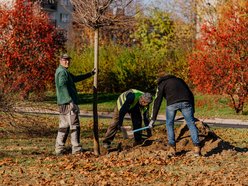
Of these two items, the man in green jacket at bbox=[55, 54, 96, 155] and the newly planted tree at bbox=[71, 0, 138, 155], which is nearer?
the man in green jacket at bbox=[55, 54, 96, 155]

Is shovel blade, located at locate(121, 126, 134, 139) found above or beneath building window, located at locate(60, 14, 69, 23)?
beneath

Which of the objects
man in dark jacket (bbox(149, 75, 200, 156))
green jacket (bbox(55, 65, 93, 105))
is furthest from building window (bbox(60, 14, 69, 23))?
man in dark jacket (bbox(149, 75, 200, 156))

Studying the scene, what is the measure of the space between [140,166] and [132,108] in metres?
2.33

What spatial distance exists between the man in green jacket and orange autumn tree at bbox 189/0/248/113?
50.1ft

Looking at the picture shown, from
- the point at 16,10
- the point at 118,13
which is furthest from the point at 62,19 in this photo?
the point at 118,13

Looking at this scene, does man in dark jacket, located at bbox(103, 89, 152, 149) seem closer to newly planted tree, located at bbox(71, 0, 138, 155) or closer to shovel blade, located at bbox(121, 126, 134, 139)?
shovel blade, located at bbox(121, 126, 134, 139)

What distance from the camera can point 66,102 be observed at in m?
11.8

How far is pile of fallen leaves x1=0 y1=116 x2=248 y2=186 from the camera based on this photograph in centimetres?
949

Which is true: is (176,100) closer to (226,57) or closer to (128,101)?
(128,101)

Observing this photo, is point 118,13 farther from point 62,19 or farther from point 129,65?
point 62,19

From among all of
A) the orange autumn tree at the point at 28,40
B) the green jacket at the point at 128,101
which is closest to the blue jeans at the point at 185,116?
the green jacket at the point at 128,101

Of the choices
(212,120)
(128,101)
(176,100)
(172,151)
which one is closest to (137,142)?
(128,101)

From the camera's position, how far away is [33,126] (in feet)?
54.9

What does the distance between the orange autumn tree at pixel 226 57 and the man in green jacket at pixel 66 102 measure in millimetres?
15265
